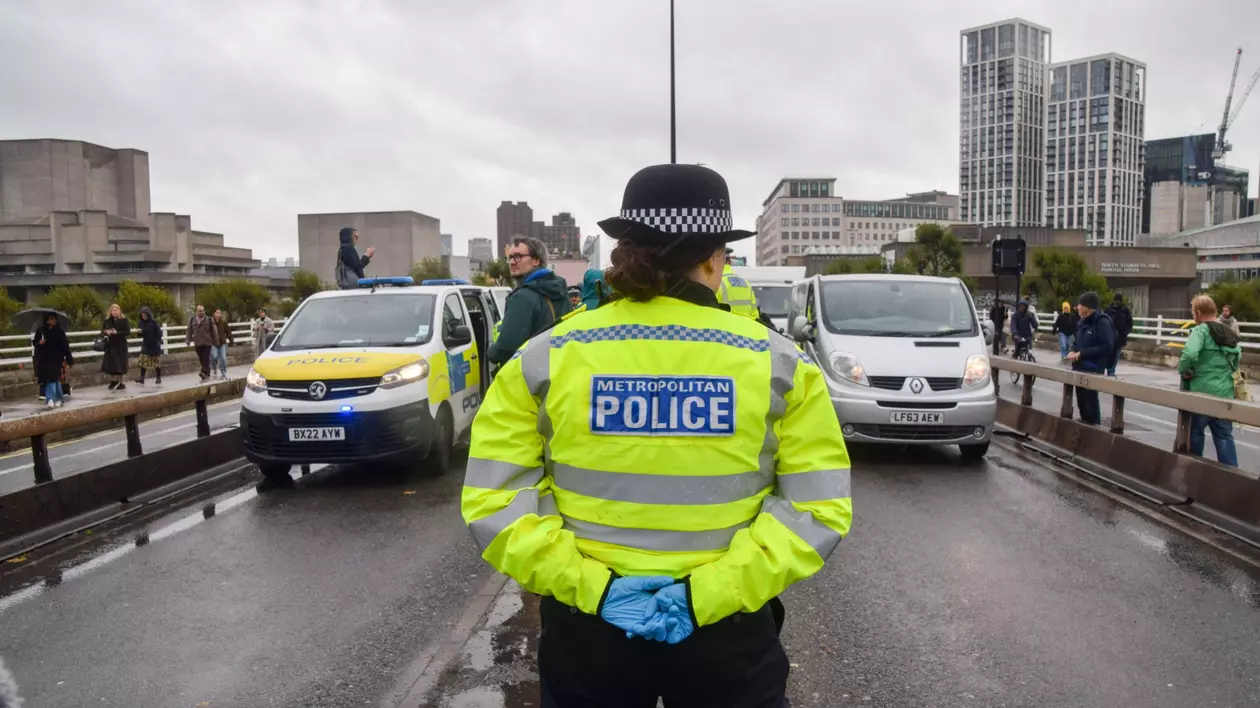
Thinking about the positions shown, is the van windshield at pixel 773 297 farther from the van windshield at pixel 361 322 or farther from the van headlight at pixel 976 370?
the van windshield at pixel 361 322

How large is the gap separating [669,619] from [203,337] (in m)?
24.4

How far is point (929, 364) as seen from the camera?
9766mm

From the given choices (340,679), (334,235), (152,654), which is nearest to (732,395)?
(340,679)

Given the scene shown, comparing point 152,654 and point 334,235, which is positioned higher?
point 334,235

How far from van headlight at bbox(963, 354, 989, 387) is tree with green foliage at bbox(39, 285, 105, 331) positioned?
115ft

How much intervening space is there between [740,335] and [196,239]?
435 feet

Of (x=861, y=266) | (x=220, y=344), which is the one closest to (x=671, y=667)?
(x=220, y=344)

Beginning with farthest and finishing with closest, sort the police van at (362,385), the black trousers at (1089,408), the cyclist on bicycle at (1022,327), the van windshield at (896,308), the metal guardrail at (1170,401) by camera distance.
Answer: the cyclist on bicycle at (1022,327) < the black trousers at (1089,408) < the van windshield at (896,308) < the police van at (362,385) < the metal guardrail at (1170,401)

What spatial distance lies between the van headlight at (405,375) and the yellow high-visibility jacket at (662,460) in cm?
659

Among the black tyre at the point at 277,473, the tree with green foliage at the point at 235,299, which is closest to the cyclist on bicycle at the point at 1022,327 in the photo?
the black tyre at the point at 277,473

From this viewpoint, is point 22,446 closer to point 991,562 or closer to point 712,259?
point 991,562

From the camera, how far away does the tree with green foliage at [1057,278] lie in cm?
5688

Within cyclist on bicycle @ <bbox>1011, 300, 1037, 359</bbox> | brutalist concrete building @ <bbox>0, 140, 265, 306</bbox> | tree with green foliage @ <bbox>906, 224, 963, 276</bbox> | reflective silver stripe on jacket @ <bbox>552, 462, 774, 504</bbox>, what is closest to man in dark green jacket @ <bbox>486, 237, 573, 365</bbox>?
reflective silver stripe on jacket @ <bbox>552, 462, 774, 504</bbox>

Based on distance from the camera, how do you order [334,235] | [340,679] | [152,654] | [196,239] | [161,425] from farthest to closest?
[196,239]
[334,235]
[161,425]
[152,654]
[340,679]
